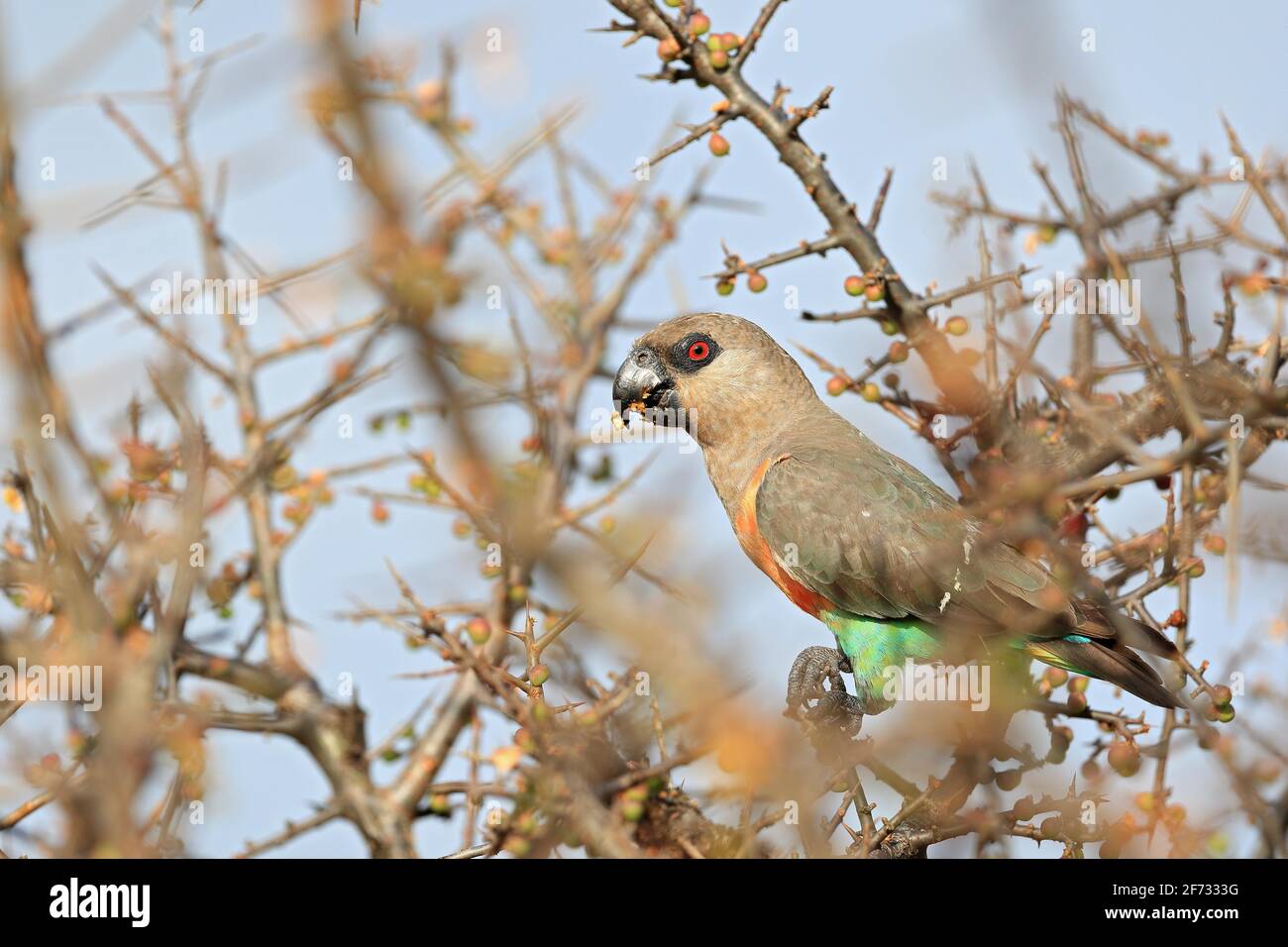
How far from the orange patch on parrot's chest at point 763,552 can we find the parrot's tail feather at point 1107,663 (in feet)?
4.18

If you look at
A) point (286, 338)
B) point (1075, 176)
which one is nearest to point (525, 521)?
point (1075, 176)

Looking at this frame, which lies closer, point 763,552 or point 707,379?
point 763,552

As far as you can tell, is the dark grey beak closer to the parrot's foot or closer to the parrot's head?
the parrot's head

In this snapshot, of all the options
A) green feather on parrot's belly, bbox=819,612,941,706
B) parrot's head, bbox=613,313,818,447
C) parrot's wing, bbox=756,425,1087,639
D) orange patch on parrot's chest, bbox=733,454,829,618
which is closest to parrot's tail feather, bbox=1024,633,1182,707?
parrot's wing, bbox=756,425,1087,639

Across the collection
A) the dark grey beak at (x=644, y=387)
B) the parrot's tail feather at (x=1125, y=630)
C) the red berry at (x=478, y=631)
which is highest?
the dark grey beak at (x=644, y=387)

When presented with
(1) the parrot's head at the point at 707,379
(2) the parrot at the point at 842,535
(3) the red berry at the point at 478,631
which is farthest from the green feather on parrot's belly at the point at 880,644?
(3) the red berry at the point at 478,631

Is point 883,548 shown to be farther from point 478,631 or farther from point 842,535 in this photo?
point 478,631

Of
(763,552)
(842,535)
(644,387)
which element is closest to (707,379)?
(644,387)

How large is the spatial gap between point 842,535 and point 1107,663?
4.97 ft

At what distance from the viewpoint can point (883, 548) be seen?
650cm

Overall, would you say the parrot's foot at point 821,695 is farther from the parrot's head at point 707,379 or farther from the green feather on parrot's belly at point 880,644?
the parrot's head at point 707,379

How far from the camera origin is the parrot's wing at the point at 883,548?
20.6ft

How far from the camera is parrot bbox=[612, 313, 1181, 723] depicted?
5992 millimetres

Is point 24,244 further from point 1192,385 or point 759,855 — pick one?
point 1192,385
